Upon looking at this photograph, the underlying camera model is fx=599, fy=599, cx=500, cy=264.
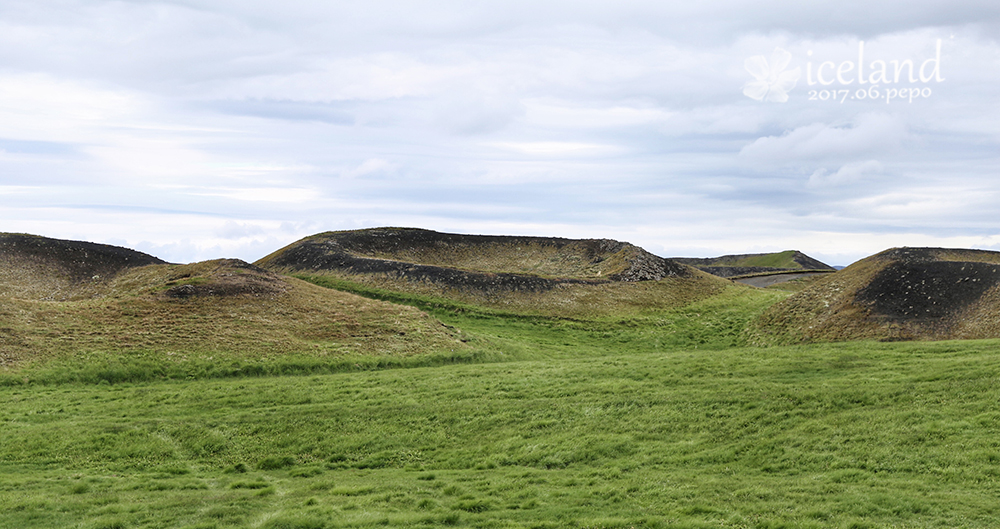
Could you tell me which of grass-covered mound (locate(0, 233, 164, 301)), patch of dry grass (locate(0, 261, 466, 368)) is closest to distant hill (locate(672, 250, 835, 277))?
patch of dry grass (locate(0, 261, 466, 368))

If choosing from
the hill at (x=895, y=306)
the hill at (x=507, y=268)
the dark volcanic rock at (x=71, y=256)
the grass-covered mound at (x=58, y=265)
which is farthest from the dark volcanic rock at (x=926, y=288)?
the dark volcanic rock at (x=71, y=256)

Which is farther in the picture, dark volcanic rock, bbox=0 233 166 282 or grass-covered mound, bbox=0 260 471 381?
dark volcanic rock, bbox=0 233 166 282

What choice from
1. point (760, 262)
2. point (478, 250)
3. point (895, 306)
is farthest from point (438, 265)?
point (760, 262)

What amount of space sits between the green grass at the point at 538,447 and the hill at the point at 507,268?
89.3 feet

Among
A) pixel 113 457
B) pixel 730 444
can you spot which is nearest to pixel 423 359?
pixel 113 457

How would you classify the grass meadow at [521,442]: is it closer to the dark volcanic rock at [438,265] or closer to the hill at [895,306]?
the hill at [895,306]

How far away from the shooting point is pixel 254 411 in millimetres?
24438

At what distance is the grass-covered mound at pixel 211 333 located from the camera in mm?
30422

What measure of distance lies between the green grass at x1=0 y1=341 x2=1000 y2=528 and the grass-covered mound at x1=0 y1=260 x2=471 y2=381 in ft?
7.24

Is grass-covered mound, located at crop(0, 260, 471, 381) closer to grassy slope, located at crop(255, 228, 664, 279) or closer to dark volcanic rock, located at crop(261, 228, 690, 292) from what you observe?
dark volcanic rock, located at crop(261, 228, 690, 292)

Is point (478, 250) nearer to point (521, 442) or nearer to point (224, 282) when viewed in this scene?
point (224, 282)

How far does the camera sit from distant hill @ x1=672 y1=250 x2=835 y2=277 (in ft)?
372

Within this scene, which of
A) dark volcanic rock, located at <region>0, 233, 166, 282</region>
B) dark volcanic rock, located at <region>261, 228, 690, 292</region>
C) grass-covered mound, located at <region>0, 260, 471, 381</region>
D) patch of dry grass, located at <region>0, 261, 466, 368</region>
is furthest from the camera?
dark volcanic rock, located at <region>0, 233, 166, 282</region>

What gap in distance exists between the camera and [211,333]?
1379 inches
